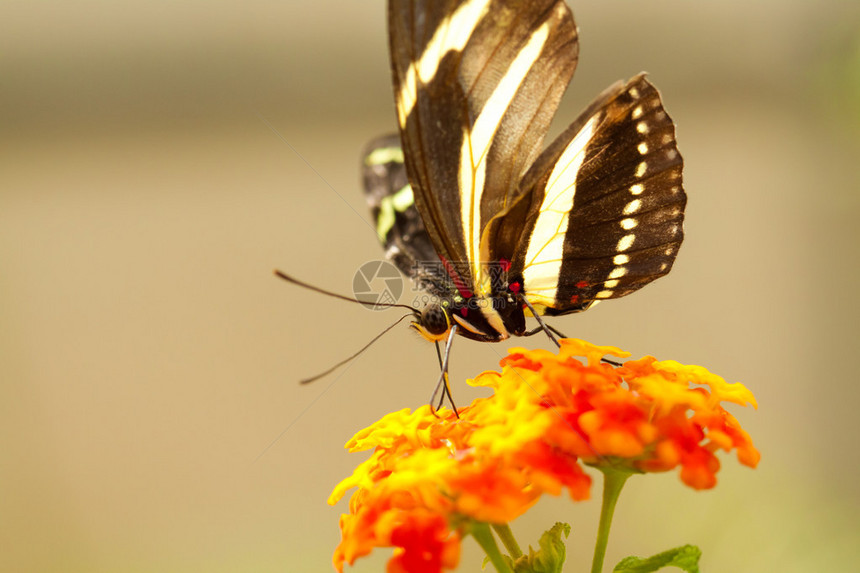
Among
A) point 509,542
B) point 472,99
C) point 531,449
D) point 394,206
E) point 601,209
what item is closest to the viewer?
point 531,449

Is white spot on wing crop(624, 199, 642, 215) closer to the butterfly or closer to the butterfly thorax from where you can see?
the butterfly

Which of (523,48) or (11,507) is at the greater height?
(523,48)

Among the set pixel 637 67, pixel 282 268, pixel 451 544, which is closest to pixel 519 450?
pixel 451 544

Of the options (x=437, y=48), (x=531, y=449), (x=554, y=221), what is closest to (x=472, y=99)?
(x=437, y=48)

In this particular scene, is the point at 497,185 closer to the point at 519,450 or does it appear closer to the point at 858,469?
the point at 519,450

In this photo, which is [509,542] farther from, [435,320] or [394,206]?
[394,206]

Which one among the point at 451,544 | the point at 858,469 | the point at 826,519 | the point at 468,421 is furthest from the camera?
the point at 858,469

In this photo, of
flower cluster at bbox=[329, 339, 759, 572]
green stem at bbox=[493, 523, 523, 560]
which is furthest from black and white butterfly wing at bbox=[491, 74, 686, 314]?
green stem at bbox=[493, 523, 523, 560]
